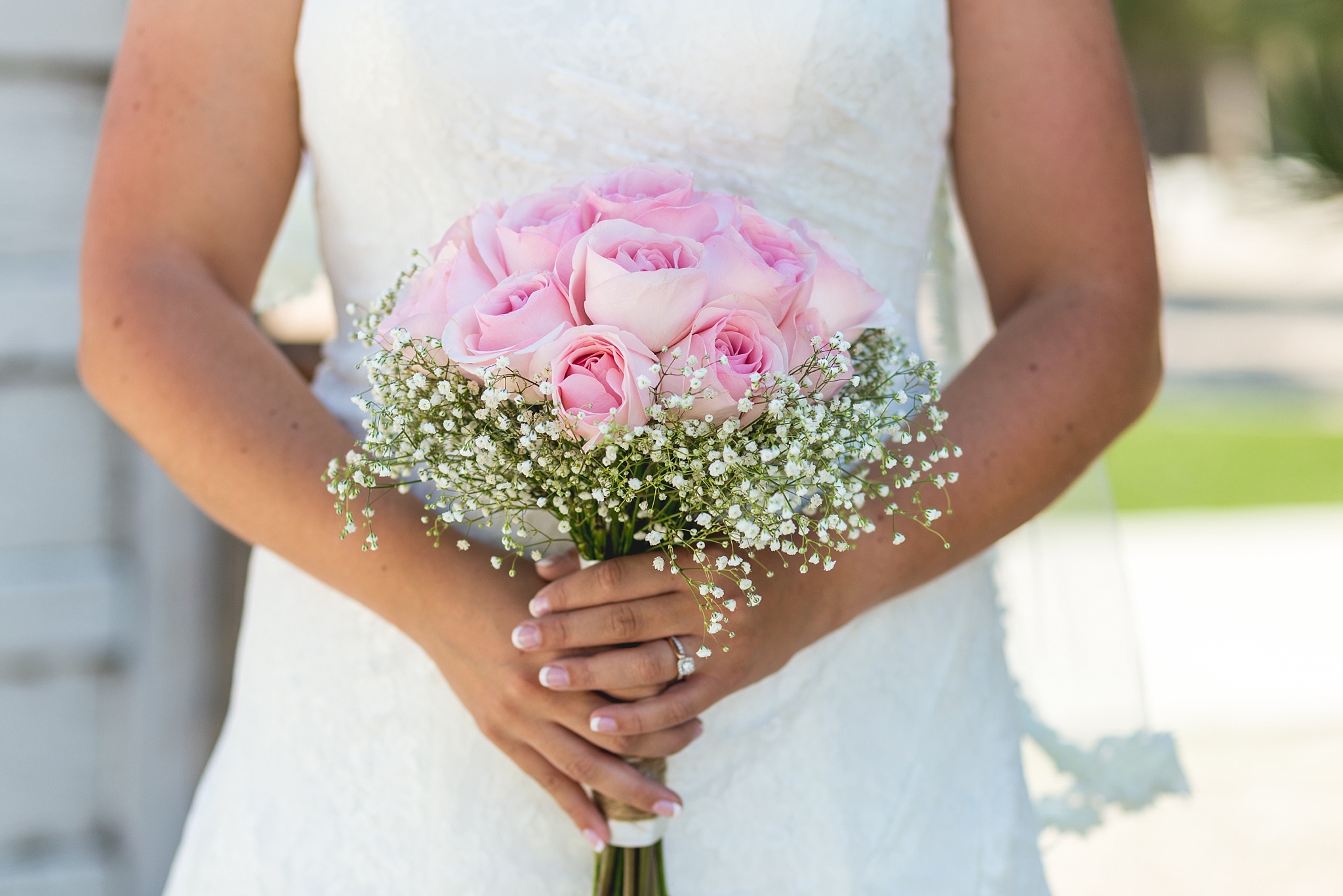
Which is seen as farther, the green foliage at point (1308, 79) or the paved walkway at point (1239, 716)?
the green foliage at point (1308, 79)

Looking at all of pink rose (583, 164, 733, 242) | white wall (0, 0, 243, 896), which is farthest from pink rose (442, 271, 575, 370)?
white wall (0, 0, 243, 896)

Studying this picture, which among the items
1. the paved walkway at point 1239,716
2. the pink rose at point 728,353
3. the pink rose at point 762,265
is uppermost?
the pink rose at point 762,265

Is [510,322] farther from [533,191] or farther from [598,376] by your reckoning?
[533,191]

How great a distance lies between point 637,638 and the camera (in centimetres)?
129

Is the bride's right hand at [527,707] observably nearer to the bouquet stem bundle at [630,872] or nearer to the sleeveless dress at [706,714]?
the bouquet stem bundle at [630,872]

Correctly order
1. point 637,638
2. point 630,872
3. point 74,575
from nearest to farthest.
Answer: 1. point 637,638
2. point 630,872
3. point 74,575

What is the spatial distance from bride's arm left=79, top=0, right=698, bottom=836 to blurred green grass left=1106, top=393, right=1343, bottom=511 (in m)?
7.94

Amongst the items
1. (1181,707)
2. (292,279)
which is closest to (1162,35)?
(1181,707)

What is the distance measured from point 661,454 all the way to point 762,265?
201 mm

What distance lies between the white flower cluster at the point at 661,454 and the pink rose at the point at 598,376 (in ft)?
0.04

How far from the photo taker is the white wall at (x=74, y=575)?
111 inches

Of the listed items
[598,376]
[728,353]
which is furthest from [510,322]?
[728,353]

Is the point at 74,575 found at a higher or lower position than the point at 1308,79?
lower

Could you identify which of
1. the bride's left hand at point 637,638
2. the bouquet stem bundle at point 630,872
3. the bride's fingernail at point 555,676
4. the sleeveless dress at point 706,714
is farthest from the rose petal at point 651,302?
the bouquet stem bundle at point 630,872
